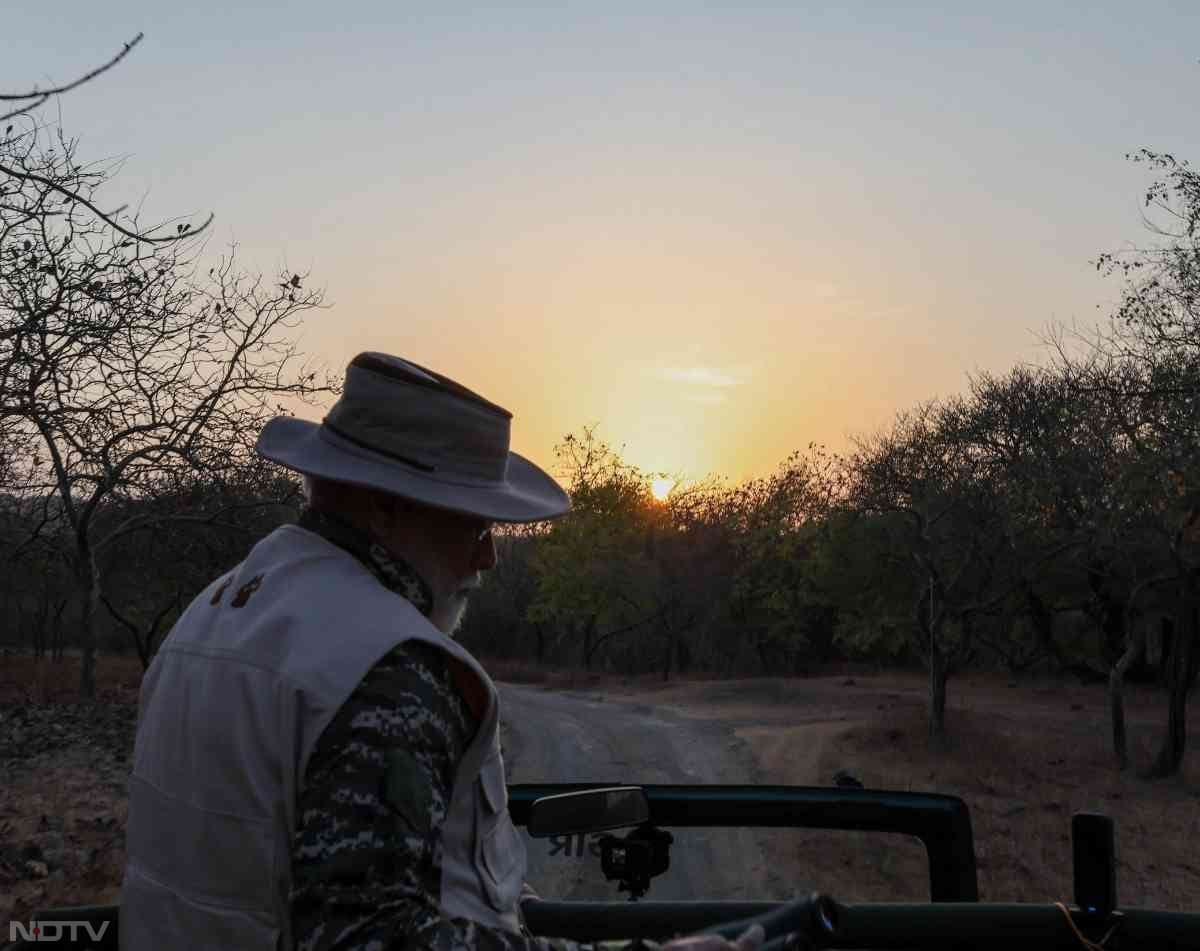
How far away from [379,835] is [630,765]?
17993 millimetres

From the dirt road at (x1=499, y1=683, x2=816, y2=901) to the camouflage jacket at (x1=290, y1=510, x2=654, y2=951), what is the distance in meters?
0.96

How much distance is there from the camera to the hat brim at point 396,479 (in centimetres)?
186

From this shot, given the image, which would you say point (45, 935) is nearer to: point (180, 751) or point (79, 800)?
point (180, 751)

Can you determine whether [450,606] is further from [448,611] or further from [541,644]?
[541,644]

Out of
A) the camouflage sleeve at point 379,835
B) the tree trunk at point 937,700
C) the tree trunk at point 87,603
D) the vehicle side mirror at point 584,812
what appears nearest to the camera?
the camouflage sleeve at point 379,835

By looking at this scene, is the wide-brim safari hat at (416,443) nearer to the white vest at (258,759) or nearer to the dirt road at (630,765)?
the white vest at (258,759)

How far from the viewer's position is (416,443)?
1.90 m

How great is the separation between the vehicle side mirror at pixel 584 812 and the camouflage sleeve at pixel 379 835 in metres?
0.66

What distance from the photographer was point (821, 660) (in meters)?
44.9

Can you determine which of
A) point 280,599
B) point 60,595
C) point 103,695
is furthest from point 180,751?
point 60,595

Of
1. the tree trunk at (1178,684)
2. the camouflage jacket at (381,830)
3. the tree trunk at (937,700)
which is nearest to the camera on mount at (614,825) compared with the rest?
the camouflage jacket at (381,830)

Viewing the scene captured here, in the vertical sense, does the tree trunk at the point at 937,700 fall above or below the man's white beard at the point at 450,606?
below

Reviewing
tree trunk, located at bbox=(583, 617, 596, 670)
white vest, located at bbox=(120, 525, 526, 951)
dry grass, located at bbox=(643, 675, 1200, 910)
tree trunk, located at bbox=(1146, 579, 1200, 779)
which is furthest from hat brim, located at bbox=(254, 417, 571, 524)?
tree trunk, located at bbox=(583, 617, 596, 670)

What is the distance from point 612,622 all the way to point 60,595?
21684 millimetres
